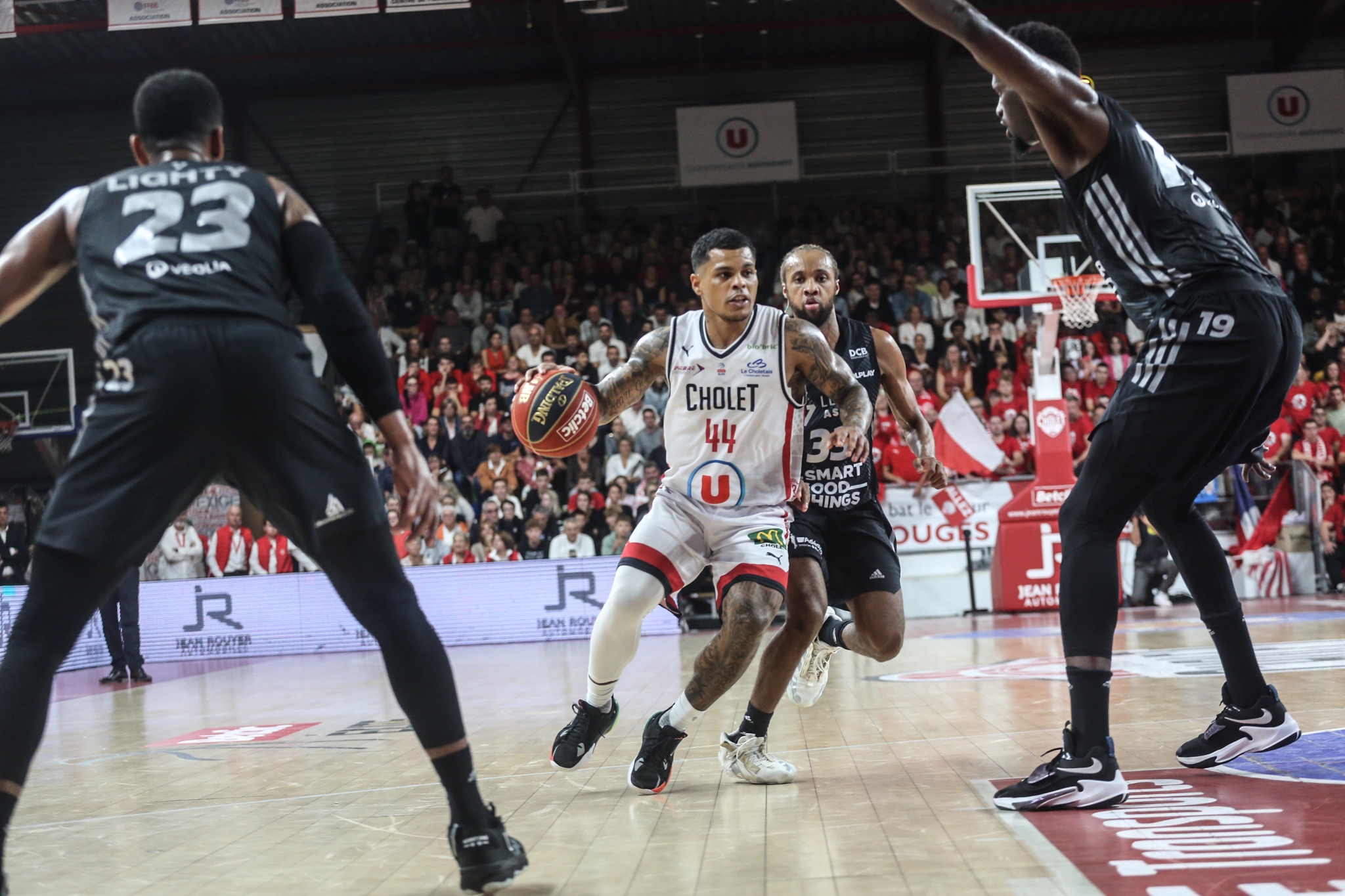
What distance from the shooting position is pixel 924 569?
44.6 ft

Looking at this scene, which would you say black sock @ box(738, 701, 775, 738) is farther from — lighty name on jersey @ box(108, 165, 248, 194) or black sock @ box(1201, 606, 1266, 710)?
lighty name on jersey @ box(108, 165, 248, 194)

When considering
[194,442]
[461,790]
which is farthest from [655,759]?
[194,442]

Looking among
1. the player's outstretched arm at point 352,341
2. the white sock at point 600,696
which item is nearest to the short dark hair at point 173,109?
the player's outstretched arm at point 352,341

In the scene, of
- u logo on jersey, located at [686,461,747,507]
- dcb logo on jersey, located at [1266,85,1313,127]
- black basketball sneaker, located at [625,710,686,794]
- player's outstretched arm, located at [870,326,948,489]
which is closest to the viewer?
black basketball sneaker, located at [625,710,686,794]

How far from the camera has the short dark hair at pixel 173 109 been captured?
298cm

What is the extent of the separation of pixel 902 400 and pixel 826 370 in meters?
0.97

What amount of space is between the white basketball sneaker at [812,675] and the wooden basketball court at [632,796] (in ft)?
0.48

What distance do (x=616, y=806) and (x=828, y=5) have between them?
18012mm

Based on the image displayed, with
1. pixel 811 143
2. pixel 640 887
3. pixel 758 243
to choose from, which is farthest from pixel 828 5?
pixel 640 887

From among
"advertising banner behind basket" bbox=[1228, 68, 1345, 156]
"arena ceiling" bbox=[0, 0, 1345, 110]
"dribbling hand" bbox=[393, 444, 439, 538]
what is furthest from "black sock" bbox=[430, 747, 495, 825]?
"advertising banner behind basket" bbox=[1228, 68, 1345, 156]

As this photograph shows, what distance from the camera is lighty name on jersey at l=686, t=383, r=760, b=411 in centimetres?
447

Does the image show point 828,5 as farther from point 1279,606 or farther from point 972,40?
point 972,40

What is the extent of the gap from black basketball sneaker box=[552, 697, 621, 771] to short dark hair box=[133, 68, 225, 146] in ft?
7.67

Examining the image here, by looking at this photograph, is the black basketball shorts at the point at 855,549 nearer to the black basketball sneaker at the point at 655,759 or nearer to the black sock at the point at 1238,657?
the black basketball sneaker at the point at 655,759
